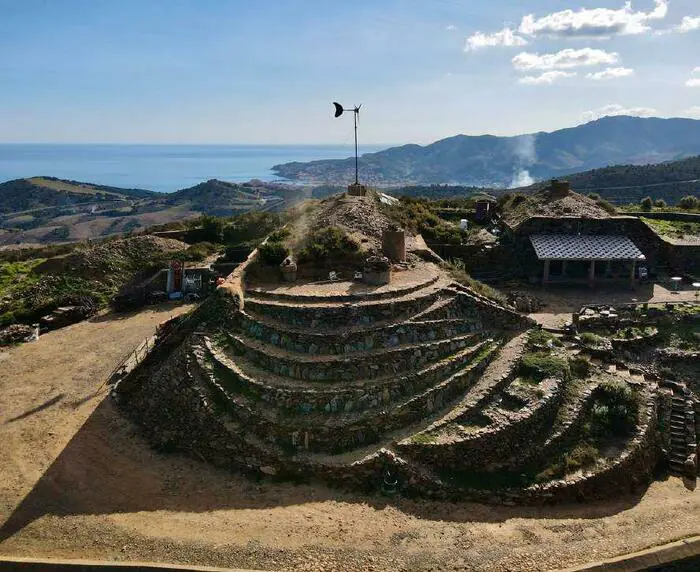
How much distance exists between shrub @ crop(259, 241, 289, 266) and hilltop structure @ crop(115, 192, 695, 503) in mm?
2246

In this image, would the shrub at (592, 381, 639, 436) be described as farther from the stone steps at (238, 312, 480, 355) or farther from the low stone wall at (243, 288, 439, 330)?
the low stone wall at (243, 288, 439, 330)

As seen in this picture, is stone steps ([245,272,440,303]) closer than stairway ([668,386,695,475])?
No

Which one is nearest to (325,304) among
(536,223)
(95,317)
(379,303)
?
(379,303)

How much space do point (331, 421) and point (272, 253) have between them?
984 cm

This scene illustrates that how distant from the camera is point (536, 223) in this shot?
3158 centimetres

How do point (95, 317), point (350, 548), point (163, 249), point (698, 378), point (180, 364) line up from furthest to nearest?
point (163, 249) < point (95, 317) < point (698, 378) < point (180, 364) < point (350, 548)

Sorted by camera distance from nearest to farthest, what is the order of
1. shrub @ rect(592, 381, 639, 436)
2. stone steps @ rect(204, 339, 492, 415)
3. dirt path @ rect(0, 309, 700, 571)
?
dirt path @ rect(0, 309, 700, 571) < stone steps @ rect(204, 339, 492, 415) < shrub @ rect(592, 381, 639, 436)

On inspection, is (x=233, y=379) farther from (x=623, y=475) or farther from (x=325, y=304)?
(x=623, y=475)

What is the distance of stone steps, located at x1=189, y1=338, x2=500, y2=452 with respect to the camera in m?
15.5

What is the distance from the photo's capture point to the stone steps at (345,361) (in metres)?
17.0

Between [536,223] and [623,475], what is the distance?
18774 mm

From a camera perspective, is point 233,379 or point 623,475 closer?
point 623,475

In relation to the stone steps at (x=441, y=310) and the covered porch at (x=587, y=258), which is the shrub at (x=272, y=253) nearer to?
the stone steps at (x=441, y=310)

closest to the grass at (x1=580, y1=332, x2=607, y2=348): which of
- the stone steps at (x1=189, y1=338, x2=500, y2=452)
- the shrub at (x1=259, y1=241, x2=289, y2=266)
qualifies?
the stone steps at (x1=189, y1=338, x2=500, y2=452)
